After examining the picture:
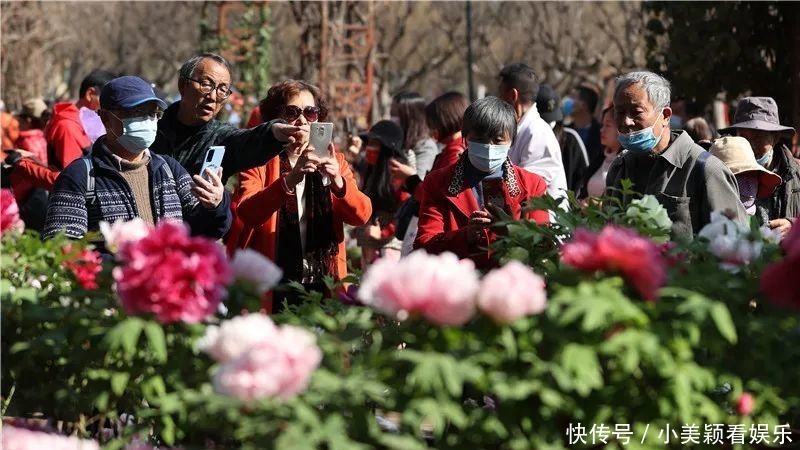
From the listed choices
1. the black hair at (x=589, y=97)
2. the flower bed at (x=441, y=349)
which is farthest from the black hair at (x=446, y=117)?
the black hair at (x=589, y=97)

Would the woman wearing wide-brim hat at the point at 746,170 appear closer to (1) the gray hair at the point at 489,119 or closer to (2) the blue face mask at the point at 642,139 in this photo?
(2) the blue face mask at the point at 642,139

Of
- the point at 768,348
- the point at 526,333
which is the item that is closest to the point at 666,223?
the point at 768,348

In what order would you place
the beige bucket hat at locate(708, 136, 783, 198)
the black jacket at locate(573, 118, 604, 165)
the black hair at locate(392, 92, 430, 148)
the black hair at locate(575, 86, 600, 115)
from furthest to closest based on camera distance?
1. the black hair at locate(575, 86, 600, 115)
2. the black jacket at locate(573, 118, 604, 165)
3. the black hair at locate(392, 92, 430, 148)
4. the beige bucket hat at locate(708, 136, 783, 198)

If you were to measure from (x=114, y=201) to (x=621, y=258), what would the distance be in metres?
2.51

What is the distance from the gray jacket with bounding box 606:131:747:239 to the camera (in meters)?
5.44

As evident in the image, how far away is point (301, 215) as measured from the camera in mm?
6160

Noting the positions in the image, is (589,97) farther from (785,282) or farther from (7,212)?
(785,282)

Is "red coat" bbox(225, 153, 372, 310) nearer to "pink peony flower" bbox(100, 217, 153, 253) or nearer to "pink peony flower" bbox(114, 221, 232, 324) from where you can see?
"pink peony flower" bbox(100, 217, 153, 253)

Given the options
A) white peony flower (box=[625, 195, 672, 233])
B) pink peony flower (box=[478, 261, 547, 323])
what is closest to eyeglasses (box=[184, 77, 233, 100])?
white peony flower (box=[625, 195, 672, 233])

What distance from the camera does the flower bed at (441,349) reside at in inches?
126

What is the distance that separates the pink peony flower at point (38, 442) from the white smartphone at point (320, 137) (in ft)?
7.61

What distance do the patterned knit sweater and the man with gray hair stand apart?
5.39 feet

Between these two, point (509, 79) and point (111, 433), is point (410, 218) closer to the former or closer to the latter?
point (509, 79)

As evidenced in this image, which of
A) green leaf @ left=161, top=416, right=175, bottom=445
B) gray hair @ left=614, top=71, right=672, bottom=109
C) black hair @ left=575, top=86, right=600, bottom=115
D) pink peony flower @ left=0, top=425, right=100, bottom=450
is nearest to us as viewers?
pink peony flower @ left=0, top=425, right=100, bottom=450
